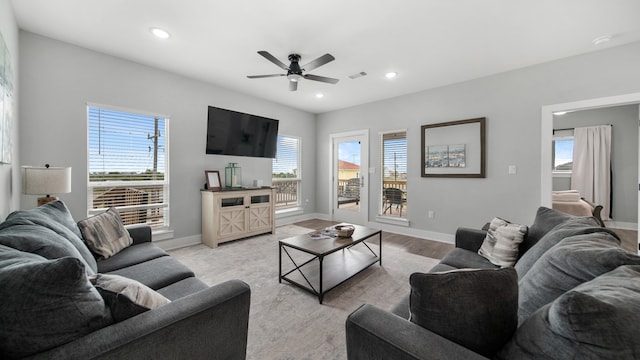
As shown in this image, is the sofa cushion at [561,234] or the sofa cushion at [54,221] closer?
the sofa cushion at [561,234]

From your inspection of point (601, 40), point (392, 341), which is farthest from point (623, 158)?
point (392, 341)

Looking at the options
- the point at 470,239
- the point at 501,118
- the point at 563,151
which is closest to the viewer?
the point at 470,239

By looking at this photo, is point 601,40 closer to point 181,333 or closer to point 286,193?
point 181,333

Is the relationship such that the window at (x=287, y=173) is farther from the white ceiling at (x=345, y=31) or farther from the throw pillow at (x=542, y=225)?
the throw pillow at (x=542, y=225)

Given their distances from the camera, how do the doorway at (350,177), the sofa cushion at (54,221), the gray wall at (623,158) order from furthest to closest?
the doorway at (350,177)
the gray wall at (623,158)
the sofa cushion at (54,221)

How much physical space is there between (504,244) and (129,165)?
439 cm

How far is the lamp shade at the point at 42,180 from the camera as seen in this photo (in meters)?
2.10

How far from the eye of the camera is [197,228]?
401 centimetres

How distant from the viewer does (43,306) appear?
760 millimetres

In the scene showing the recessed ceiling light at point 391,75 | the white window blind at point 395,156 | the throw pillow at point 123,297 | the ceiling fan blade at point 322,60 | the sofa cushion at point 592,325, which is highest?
the recessed ceiling light at point 391,75

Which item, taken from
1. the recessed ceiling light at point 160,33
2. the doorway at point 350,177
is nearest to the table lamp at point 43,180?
the recessed ceiling light at point 160,33

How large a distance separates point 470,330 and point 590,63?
408 cm

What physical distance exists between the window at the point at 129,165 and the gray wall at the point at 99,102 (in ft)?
0.37

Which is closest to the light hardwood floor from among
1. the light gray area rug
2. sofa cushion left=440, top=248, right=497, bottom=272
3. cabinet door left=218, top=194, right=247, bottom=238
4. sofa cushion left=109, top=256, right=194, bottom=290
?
the light gray area rug
